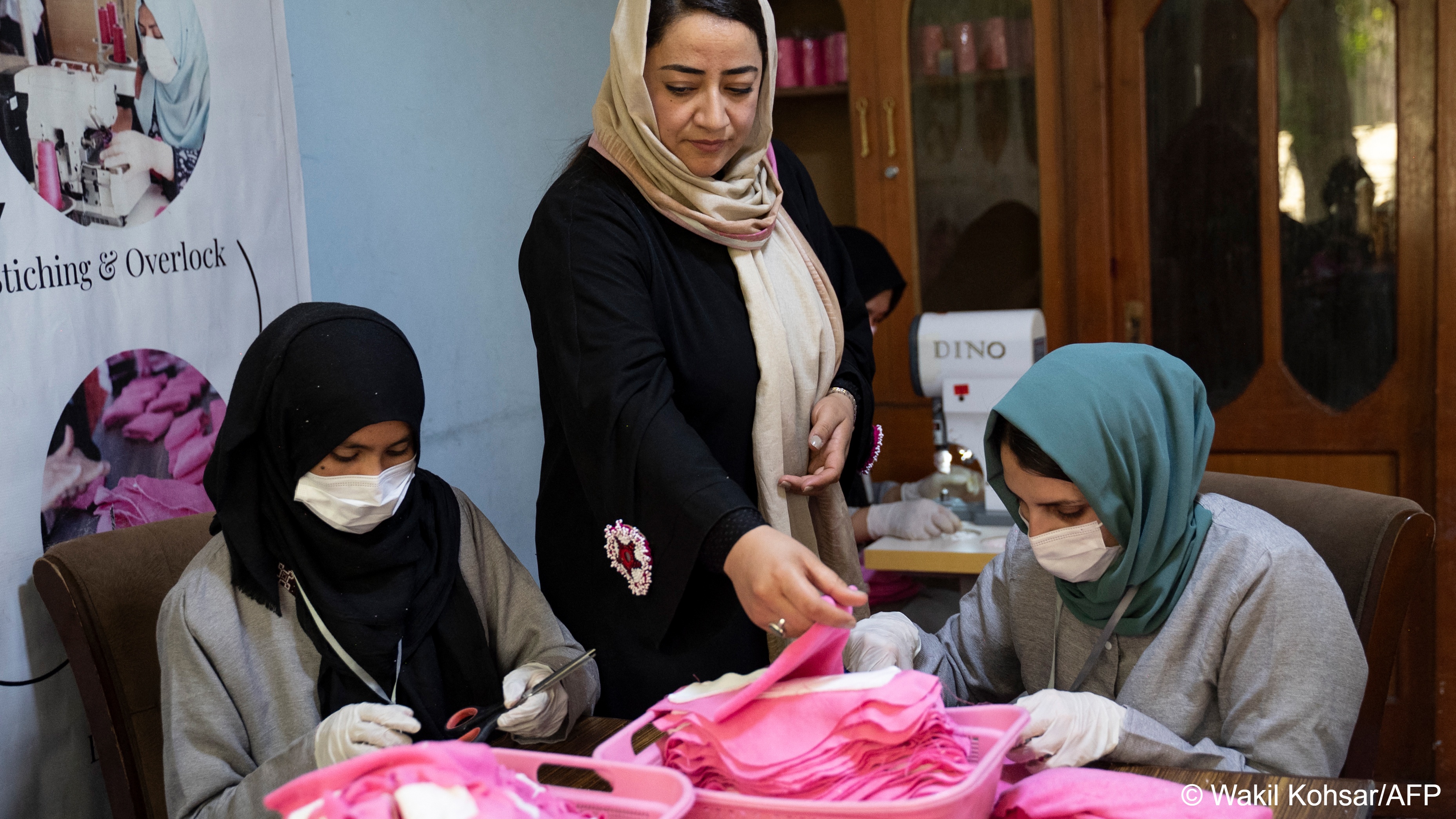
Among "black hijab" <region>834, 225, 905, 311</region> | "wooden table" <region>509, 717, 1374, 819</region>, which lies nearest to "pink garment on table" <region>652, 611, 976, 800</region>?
"wooden table" <region>509, 717, 1374, 819</region>

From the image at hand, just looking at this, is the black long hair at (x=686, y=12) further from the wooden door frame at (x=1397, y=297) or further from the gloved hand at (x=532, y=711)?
→ the wooden door frame at (x=1397, y=297)

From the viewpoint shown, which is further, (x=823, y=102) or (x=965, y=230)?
(x=823, y=102)

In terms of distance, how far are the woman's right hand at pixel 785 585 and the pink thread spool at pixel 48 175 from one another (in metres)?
1.01

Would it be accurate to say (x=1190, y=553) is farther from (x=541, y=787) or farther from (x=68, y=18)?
(x=68, y=18)

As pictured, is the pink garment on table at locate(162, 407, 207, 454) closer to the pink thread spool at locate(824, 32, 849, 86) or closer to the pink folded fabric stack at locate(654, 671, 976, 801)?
the pink folded fabric stack at locate(654, 671, 976, 801)

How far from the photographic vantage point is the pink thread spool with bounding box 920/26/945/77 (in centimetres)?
319

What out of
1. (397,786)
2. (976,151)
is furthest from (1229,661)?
(976,151)

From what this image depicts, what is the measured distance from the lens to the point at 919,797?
0.86 meters

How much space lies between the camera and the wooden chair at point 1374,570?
1.32 metres

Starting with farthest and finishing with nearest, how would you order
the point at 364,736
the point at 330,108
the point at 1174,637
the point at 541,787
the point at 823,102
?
the point at 823,102 < the point at 330,108 < the point at 1174,637 < the point at 364,736 < the point at 541,787

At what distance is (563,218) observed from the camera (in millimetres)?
1358

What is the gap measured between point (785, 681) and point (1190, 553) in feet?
1.98

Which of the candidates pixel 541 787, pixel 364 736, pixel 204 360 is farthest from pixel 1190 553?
pixel 204 360

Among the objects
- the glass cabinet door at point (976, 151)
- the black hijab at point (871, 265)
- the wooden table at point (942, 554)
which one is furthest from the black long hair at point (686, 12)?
the glass cabinet door at point (976, 151)
